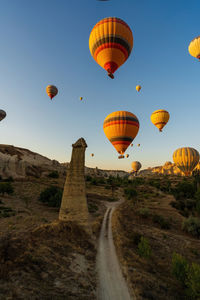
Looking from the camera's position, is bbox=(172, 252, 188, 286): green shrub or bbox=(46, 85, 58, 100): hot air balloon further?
bbox=(46, 85, 58, 100): hot air balloon

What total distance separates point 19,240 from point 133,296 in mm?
9554

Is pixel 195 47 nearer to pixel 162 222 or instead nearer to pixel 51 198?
pixel 162 222

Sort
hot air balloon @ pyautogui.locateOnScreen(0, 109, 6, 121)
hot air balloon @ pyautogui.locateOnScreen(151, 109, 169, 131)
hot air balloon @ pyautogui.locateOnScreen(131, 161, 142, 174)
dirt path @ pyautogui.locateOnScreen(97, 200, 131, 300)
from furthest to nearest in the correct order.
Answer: hot air balloon @ pyautogui.locateOnScreen(131, 161, 142, 174), hot air balloon @ pyautogui.locateOnScreen(0, 109, 6, 121), hot air balloon @ pyautogui.locateOnScreen(151, 109, 169, 131), dirt path @ pyautogui.locateOnScreen(97, 200, 131, 300)

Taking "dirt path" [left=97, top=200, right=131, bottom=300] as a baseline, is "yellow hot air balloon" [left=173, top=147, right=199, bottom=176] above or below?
above

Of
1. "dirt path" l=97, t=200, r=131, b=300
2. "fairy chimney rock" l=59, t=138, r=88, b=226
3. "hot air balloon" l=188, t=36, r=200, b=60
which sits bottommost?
"dirt path" l=97, t=200, r=131, b=300

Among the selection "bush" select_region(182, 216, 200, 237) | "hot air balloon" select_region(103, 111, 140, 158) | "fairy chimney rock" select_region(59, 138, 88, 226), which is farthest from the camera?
"hot air balloon" select_region(103, 111, 140, 158)

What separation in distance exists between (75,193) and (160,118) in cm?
5228

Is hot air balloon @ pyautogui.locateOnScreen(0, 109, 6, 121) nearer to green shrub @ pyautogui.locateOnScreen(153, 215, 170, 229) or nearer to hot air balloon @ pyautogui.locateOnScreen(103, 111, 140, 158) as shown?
hot air balloon @ pyautogui.locateOnScreen(103, 111, 140, 158)

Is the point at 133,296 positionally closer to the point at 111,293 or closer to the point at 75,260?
the point at 111,293

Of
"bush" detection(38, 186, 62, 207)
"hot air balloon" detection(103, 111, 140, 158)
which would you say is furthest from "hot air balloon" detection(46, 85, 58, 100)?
"bush" detection(38, 186, 62, 207)

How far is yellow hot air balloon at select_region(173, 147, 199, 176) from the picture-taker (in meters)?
80.8

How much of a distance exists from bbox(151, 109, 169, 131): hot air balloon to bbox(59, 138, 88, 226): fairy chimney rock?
1934 inches

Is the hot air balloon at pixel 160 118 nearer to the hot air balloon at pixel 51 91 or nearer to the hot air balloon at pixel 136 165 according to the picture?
the hot air balloon at pixel 51 91

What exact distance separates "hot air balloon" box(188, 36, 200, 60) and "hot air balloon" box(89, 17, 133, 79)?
36.3 m
